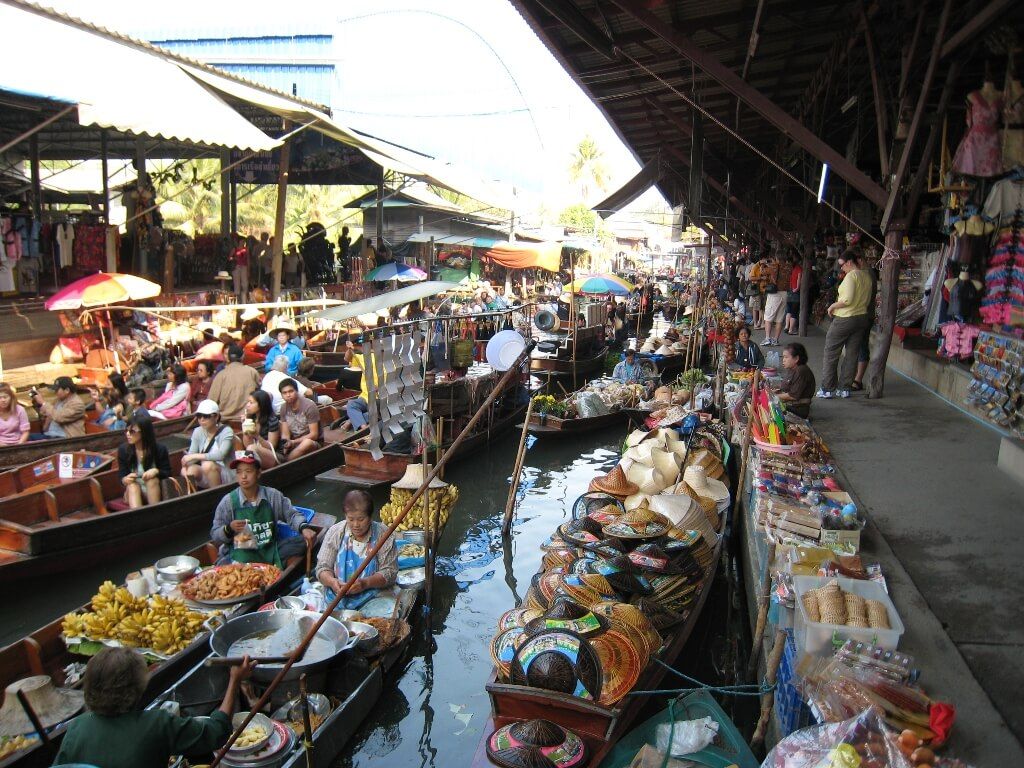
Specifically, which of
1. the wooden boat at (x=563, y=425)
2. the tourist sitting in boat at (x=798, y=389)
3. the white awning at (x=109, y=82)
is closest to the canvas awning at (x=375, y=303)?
the white awning at (x=109, y=82)

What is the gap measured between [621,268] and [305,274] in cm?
3611

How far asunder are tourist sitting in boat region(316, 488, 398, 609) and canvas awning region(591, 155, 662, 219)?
35.6 feet

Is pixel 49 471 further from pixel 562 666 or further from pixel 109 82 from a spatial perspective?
pixel 562 666

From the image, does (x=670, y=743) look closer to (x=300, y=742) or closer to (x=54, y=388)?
(x=300, y=742)

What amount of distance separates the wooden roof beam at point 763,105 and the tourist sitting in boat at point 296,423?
6050 millimetres

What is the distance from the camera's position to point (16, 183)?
57.9ft

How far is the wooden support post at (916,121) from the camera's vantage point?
5934mm

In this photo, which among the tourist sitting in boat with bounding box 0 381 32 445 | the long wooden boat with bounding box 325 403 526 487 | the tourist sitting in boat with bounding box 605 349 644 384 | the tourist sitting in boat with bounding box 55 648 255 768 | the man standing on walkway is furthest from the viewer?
the tourist sitting in boat with bounding box 605 349 644 384

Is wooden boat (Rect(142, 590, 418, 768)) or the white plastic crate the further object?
wooden boat (Rect(142, 590, 418, 768))

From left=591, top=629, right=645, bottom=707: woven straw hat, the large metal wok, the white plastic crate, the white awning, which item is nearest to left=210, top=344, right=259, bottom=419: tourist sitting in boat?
the white awning

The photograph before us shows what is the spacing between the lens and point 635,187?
15422mm

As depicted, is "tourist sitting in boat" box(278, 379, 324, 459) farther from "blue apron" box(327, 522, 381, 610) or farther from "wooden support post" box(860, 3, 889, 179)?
"wooden support post" box(860, 3, 889, 179)

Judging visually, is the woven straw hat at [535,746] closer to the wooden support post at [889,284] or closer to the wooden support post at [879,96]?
the wooden support post at [889,284]

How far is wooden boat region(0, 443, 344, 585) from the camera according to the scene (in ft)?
22.2
